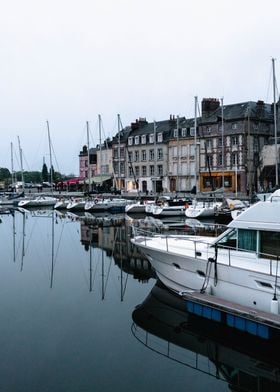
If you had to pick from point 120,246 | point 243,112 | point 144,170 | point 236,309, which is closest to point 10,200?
point 144,170

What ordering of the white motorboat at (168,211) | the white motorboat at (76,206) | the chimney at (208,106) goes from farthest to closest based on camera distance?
1. the chimney at (208,106)
2. the white motorboat at (76,206)
3. the white motorboat at (168,211)

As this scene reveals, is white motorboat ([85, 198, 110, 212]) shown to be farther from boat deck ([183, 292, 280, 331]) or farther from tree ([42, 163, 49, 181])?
tree ([42, 163, 49, 181])

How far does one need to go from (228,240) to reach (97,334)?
5554mm

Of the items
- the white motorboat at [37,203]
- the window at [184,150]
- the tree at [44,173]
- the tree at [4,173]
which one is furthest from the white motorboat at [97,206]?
the tree at [4,173]

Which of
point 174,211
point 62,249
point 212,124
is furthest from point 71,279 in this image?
point 212,124

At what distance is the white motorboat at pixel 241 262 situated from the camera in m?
13.8

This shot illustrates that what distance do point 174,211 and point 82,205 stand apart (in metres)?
17.7

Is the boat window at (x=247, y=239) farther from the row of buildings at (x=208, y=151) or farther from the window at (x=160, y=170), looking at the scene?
the window at (x=160, y=170)

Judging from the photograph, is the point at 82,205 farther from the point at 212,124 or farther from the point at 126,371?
the point at 126,371

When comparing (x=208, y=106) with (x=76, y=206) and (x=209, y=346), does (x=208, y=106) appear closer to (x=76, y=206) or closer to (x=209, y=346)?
(x=76, y=206)

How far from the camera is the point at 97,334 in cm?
1433

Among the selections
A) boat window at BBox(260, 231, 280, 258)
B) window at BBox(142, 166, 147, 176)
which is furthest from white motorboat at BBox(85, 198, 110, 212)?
boat window at BBox(260, 231, 280, 258)

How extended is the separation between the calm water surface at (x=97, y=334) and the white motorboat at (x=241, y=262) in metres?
1.47

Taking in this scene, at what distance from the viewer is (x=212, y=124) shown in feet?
237
